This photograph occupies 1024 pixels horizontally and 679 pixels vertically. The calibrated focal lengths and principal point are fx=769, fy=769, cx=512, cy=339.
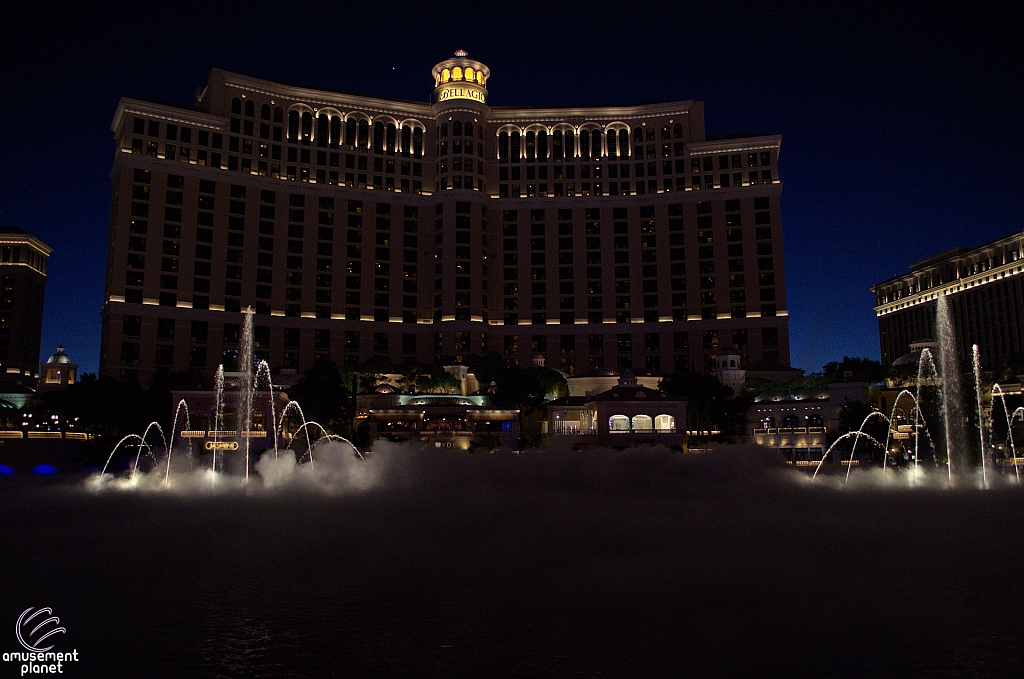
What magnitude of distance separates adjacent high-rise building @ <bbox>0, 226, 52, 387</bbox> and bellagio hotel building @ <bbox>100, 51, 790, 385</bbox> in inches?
1825

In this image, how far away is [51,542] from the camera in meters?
21.9

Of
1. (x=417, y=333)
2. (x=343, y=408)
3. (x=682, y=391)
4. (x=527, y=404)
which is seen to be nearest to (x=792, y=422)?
(x=682, y=391)

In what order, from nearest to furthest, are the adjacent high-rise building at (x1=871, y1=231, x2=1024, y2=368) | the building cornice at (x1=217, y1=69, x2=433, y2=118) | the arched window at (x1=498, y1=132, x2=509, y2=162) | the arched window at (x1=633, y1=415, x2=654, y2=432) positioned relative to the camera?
the arched window at (x1=633, y1=415, x2=654, y2=432) < the building cornice at (x1=217, y1=69, x2=433, y2=118) < the adjacent high-rise building at (x1=871, y1=231, x2=1024, y2=368) < the arched window at (x1=498, y1=132, x2=509, y2=162)

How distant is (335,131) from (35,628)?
116351 mm

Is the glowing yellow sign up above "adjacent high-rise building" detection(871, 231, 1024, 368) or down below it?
above

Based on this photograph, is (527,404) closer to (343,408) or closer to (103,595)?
(343,408)

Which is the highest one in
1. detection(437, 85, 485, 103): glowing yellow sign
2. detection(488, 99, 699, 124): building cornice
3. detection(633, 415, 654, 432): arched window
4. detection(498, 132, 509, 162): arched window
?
detection(437, 85, 485, 103): glowing yellow sign

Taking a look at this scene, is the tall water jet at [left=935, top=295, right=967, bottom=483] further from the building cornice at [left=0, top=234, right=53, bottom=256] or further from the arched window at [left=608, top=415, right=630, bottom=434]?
the building cornice at [left=0, top=234, right=53, bottom=256]

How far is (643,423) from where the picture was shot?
263ft

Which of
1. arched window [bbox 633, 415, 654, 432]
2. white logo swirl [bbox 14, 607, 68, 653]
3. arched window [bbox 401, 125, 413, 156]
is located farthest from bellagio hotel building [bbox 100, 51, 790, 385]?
white logo swirl [bbox 14, 607, 68, 653]

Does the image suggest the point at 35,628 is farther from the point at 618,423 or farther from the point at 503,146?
the point at 503,146

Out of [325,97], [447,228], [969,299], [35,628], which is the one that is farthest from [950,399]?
[325,97]

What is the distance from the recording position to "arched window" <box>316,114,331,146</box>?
120500mm

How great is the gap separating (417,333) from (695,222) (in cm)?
4671
